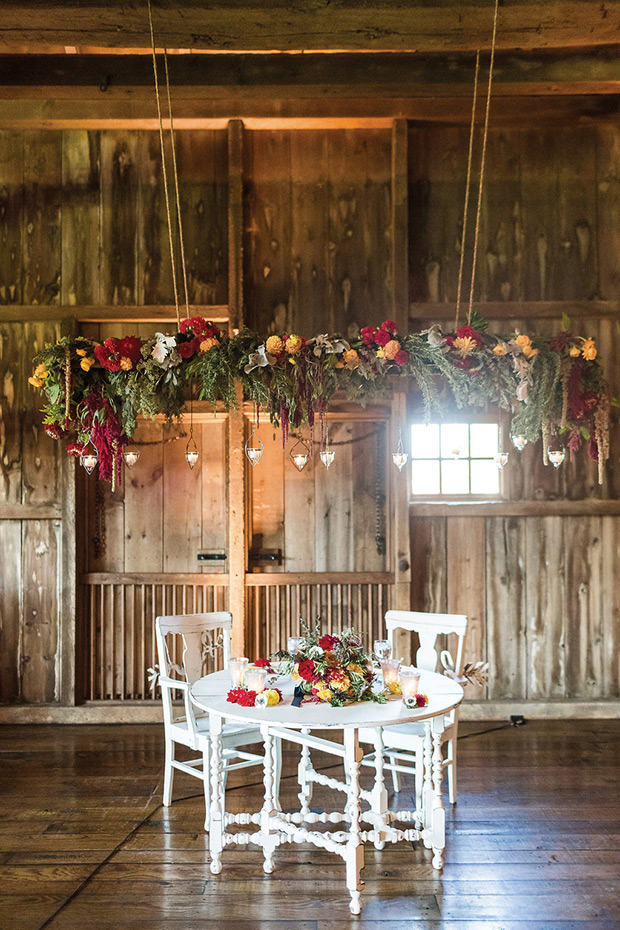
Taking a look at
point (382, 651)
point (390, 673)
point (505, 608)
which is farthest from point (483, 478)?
point (390, 673)

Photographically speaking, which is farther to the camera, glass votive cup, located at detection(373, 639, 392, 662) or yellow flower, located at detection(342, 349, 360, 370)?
yellow flower, located at detection(342, 349, 360, 370)

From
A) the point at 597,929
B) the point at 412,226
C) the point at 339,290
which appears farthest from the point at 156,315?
the point at 597,929

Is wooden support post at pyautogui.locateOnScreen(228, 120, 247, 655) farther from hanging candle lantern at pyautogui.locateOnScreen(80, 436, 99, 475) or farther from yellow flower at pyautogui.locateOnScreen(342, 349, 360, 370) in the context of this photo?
yellow flower at pyautogui.locateOnScreen(342, 349, 360, 370)

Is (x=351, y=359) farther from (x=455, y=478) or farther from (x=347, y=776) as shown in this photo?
(x=455, y=478)

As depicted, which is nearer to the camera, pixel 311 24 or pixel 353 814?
pixel 353 814

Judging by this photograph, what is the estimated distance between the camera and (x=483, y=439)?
575 centimetres

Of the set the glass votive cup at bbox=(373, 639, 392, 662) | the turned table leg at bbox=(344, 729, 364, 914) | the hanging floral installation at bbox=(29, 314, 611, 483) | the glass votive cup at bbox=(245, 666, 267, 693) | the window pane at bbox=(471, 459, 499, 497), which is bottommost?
the turned table leg at bbox=(344, 729, 364, 914)

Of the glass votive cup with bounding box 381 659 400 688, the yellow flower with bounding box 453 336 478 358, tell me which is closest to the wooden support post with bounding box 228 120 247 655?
the yellow flower with bounding box 453 336 478 358

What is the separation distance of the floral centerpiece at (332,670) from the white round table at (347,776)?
0.15 feet

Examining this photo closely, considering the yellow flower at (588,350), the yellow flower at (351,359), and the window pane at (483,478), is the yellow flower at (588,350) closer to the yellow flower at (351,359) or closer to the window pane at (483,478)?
the yellow flower at (351,359)

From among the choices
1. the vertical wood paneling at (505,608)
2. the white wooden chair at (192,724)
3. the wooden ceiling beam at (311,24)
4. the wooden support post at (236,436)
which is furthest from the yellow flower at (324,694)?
the wooden ceiling beam at (311,24)

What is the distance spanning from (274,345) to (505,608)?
9.66ft

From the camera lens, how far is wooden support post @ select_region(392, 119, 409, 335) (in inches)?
217

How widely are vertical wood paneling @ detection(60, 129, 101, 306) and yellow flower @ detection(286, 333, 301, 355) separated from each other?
2443 millimetres
